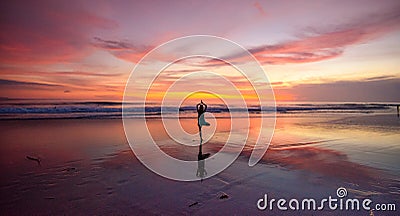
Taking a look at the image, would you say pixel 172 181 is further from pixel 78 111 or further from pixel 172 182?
pixel 78 111

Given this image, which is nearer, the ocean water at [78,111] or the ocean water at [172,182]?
the ocean water at [172,182]

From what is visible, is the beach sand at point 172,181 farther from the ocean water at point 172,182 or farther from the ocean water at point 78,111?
the ocean water at point 78,111

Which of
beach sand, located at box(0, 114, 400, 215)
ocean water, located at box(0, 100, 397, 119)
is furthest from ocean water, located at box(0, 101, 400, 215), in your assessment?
ocean water, located at box(0, 100, 397, 119)

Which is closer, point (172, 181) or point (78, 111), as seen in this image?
point (172, 181)

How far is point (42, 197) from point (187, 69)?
15325 mm

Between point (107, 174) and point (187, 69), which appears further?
point (187, 69)

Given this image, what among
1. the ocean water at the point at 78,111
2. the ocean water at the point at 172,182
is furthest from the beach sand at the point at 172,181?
the ocean water at the point at 78,111

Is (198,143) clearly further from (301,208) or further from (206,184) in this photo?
(301,208)

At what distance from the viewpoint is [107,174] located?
7.11 metres

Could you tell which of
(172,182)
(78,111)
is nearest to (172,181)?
(172,182)

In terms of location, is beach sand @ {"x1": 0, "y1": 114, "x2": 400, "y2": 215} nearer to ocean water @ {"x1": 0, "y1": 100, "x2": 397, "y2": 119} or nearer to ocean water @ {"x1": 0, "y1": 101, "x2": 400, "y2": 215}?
ocean water @ {"x1": 0, "y1": 101, "x2": 400, "y2": 215}

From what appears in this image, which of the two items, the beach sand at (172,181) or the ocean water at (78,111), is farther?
the ocean water at (78,111)

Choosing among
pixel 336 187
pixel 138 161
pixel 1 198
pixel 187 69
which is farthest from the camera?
pixel 187 69

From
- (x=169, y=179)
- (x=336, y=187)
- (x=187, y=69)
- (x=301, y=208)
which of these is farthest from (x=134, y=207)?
(x=187, y=69)
